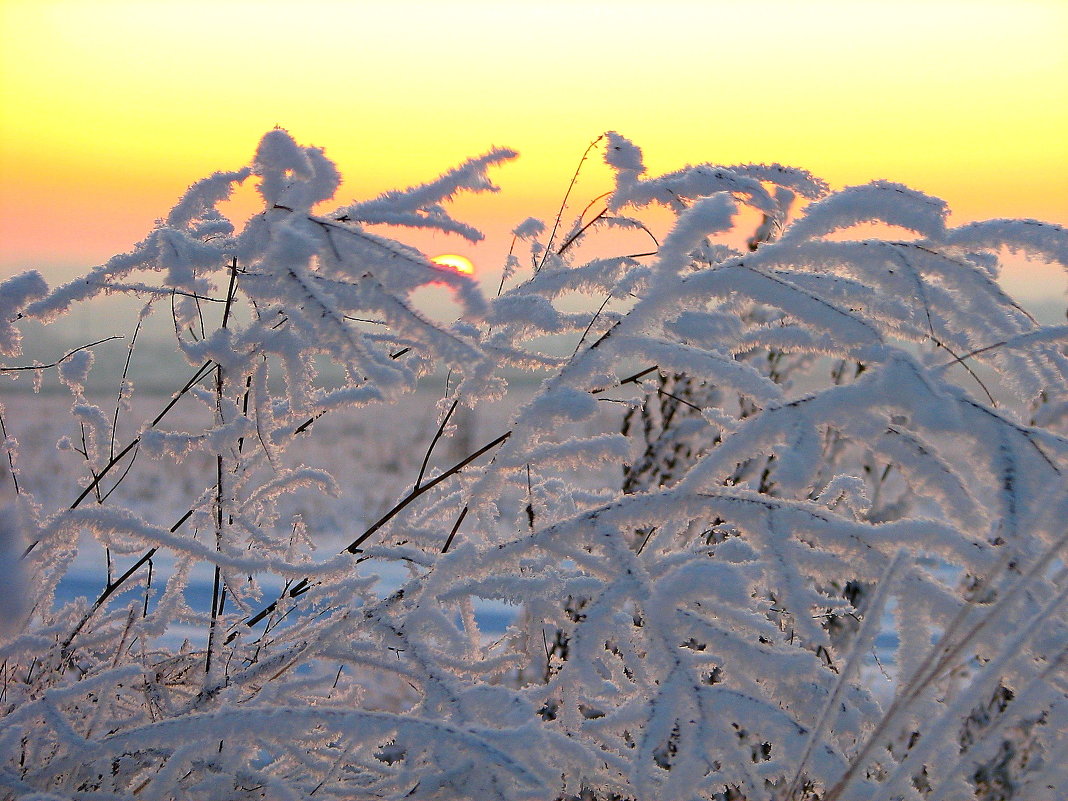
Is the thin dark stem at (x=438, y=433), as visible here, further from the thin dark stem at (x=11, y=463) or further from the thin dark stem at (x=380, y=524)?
the thin dark stem at (x=11, y=463)

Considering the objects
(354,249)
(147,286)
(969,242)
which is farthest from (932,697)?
(147,286)

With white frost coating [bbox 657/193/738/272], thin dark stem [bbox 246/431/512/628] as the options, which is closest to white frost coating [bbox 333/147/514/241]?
white frost coating [bbox 657/193/738/272]

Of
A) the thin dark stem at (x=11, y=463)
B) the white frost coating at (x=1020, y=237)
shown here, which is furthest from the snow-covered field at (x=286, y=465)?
the white frost coating at (x=1020, y=237)

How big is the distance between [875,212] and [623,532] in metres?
0.56

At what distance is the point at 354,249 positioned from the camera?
3.56ft

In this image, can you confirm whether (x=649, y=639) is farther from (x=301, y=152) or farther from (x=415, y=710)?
(x=301, y=152)

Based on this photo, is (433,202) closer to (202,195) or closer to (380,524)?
(202,195)

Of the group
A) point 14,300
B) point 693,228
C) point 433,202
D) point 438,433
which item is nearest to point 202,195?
point 14,300

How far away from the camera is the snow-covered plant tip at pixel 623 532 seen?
98 centimetres

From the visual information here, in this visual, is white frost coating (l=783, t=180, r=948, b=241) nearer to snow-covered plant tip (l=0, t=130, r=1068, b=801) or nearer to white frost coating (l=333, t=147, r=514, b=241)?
snow-covered plant tip (l=0, t=130, r=1068, b=801)

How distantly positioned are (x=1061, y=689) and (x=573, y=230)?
110 cm

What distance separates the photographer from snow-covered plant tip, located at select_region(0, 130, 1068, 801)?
98 centimetres

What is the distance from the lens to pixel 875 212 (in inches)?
45.3

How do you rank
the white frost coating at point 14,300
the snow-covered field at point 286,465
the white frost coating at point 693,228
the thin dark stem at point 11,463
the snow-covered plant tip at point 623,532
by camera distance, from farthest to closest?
the snow-covered field at point 286,465 → the thin dark stem at point 11,463 → the white frost coating at point 14,300 → the white frost coating at point 693,228 → the snow-covered plant tip at point 623,532
